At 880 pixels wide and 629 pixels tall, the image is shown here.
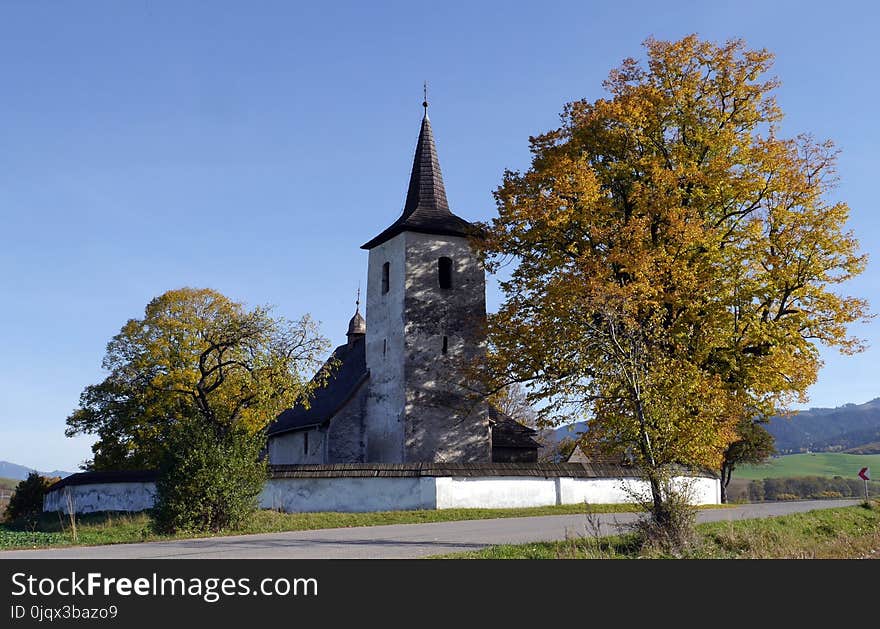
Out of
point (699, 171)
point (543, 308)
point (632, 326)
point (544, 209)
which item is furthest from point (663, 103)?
point (632, 326)

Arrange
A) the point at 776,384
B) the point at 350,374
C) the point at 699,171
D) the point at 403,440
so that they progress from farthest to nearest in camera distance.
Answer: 1. the point at 350,374
2. the point at 403,440
3. the point at 699,171
4. the point at 776,384

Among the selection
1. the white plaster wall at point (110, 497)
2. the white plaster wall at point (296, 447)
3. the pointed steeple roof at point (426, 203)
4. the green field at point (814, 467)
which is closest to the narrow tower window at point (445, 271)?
the pointed steeple roof at point (426, 203)

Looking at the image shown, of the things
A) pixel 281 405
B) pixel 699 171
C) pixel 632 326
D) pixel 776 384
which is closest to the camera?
pixel 632 326

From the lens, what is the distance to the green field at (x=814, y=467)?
101 metres

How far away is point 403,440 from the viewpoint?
95.6 ft

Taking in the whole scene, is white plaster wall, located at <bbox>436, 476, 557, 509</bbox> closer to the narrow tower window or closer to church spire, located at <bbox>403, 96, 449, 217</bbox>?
the narrow tower window

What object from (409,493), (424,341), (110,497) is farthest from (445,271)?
(110,497)

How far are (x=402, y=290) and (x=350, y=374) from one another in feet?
23.6

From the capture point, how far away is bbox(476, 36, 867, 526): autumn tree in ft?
67.4

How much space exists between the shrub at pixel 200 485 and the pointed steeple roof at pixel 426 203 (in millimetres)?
15514

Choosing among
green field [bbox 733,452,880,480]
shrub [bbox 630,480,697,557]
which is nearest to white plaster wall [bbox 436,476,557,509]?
shrub [bbox 630,480,697,557]

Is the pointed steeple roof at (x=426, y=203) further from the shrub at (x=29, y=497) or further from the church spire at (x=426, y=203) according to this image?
the shrub at (x=29, y=497)
